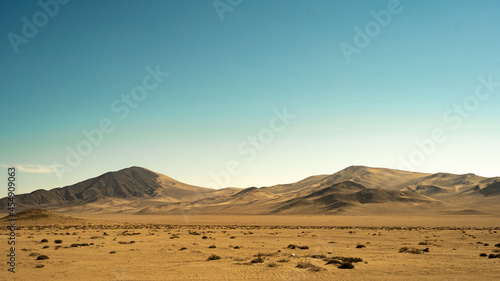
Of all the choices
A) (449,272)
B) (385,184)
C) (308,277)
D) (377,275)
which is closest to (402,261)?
(449,272)

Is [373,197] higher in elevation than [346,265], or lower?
higher

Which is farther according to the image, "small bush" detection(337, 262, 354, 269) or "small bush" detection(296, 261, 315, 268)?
"small bush" detection(296, 261, 315, 268)

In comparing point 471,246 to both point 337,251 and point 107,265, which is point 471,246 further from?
point 107,265

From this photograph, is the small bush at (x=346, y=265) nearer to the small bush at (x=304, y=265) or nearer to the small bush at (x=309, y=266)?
the small bush at (x=309, y=266)

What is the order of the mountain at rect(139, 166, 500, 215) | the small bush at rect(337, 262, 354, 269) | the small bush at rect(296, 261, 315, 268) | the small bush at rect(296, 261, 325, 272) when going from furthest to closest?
the mountain at rect(139, 166, 500, 215) → the small bush at rect(296, 261, 315, 268) → the small bush at rect(337, 262, 354, 269) → the small bush at rect(296, 261, 325, 272)

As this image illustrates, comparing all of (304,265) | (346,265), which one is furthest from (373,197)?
(304,265)

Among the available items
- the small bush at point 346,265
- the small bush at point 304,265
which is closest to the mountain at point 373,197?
the small bush at point 346,265

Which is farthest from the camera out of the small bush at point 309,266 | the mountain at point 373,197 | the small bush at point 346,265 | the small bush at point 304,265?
the mountain at point 373,197

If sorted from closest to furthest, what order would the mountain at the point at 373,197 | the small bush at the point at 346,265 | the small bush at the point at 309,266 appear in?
the small bush at the point at 309,266 < the small bush at the point at 346,265 < the mountain at the point at 373,197

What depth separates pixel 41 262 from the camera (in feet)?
74.2

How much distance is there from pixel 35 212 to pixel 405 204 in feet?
354

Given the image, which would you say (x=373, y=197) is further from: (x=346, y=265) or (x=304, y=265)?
(x=304, y=265)

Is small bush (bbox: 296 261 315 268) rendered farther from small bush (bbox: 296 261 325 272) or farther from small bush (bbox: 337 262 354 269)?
small bush (bbox: 337 262 354 269)

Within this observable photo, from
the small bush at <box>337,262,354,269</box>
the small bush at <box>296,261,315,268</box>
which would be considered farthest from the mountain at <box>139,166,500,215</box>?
the small bush at <box>296,261,315,268</box>
